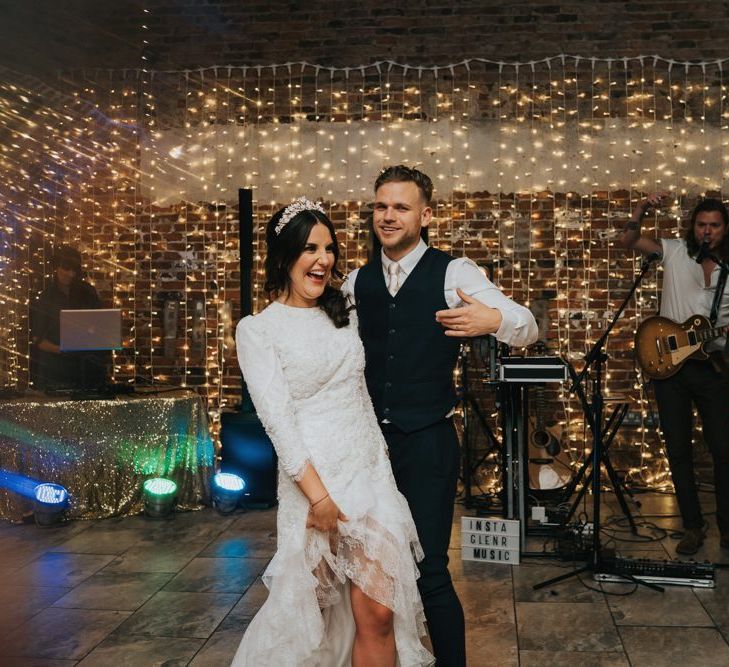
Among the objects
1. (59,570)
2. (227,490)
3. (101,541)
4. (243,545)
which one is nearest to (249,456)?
(227,490)

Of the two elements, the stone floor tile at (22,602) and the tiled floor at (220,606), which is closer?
the tiled floor at (220,606)

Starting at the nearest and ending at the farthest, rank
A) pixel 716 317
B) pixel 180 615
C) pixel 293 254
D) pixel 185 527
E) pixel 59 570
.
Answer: pixel 293 254, pixel 180 615, pixel 59 570, pixel 716 317, pixel 185 527

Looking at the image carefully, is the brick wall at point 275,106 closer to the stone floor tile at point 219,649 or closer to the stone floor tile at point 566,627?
the stone floor tile at point 566,627

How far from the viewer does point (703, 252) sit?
4.28m

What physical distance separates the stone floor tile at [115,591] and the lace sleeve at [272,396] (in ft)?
5.92

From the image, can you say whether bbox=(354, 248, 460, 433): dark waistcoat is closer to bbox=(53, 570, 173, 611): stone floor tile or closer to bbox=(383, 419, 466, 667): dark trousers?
bbox=(383, 419, 466, 667): dark trousers

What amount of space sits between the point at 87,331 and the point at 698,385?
3475 millimetres

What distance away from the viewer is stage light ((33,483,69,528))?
15.8ft

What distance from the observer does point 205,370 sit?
6.03m

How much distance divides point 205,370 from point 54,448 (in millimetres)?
1391

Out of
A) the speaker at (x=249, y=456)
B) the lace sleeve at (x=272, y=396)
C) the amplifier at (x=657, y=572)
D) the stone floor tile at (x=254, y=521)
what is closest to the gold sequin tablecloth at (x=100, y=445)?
the speaker at (x=249, y=456)

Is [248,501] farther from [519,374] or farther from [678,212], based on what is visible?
[678,212]

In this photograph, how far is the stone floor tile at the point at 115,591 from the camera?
140 inches

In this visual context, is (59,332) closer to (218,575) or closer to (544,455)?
(218,575)
